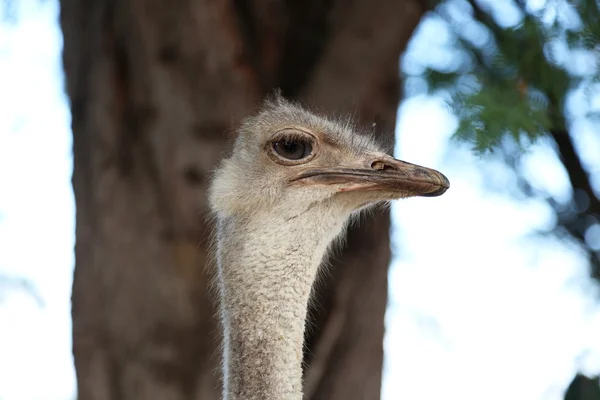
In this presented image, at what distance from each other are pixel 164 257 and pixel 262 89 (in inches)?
29.6

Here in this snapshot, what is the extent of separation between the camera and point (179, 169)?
11.8ft

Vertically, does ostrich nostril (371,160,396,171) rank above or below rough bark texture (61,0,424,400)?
below

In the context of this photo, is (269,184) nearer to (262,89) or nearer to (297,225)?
(297,225)

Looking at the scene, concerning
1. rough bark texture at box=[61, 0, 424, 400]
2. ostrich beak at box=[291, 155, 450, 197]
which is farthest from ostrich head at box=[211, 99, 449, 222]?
rough bark texture at box=[61, 0, 424, 400]

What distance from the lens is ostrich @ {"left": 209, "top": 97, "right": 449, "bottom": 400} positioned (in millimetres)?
1993

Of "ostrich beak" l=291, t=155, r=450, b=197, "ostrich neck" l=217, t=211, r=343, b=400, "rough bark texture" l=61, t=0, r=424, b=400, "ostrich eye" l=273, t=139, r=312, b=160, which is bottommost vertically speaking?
"ostrich neck" l=217, t=211, r=343, b=400

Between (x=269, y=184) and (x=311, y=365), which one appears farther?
(x=311, y=365)

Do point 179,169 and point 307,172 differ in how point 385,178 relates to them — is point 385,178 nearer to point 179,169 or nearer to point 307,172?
point 307,172

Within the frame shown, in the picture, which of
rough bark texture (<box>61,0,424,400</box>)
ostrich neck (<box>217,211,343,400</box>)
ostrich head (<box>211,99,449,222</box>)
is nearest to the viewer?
ostrich neck (<box>217,211,343,400</box>)

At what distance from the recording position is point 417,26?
3.84 meters

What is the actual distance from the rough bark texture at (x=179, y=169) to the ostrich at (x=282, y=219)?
3.91 feet

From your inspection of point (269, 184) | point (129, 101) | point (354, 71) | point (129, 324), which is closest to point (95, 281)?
point (129, 324)

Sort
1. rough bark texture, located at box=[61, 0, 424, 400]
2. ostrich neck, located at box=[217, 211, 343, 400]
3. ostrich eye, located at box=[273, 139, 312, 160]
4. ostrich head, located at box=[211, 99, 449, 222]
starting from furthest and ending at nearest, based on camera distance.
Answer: rough bark texture, located at box=[61, 0, 424, 400] < ostrich eye, located at box=[273, 139, 312, 160] < ostrich head, located at box=[211, 99, 449, 222] < ostrich neck, located at box=[217, 211, 343, 400]

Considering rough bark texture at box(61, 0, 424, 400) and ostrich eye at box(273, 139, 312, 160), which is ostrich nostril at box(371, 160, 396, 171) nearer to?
ostrich eye at box(273, 139, 312, 160)
